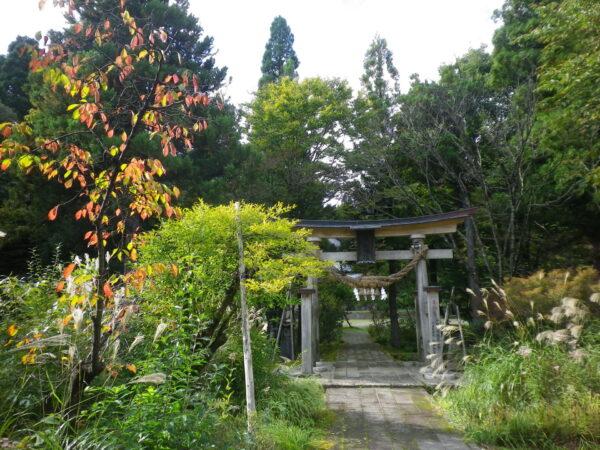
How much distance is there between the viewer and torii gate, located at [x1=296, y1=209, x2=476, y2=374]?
7.58 m

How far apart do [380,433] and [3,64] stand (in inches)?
654

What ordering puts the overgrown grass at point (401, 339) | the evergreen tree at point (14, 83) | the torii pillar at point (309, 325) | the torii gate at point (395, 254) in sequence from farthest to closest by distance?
the evergreen tree at point (14, 83), the overgrown grass at point (401, 339), the torii gate at point (395, 254), the torii pillar at point (309, 325)

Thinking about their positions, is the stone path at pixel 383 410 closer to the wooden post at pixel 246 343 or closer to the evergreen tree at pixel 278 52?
the wooden post at pixel 246 343

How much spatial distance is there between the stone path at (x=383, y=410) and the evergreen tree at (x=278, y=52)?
49.1 ft

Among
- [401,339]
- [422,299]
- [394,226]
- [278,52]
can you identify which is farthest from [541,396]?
[278,52]

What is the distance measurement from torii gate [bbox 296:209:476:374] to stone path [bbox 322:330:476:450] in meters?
0.73

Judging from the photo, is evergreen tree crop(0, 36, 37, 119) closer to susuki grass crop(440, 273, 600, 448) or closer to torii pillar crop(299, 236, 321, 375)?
torii pillar crop(299, 236, 321, 375)

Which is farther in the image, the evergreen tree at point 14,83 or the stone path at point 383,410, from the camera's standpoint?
the evergreen tree at point 14,83

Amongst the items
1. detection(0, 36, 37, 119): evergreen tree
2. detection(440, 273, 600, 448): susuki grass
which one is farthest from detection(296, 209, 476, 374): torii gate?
detection(0, 36, 37, 119): evergreen tree

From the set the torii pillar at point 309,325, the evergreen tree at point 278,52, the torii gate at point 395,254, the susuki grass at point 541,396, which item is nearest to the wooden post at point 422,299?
the torii gate at point 395,254

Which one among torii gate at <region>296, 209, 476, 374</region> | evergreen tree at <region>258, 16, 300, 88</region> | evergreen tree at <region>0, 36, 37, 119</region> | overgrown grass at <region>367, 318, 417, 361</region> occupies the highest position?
evergreen tree at <region>258, 16, 300, 88</region>

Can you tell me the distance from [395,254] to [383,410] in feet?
12.9

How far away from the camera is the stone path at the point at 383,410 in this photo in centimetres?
393

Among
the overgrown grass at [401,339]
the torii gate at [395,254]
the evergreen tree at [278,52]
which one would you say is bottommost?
the overgrown grass at [401,339]
